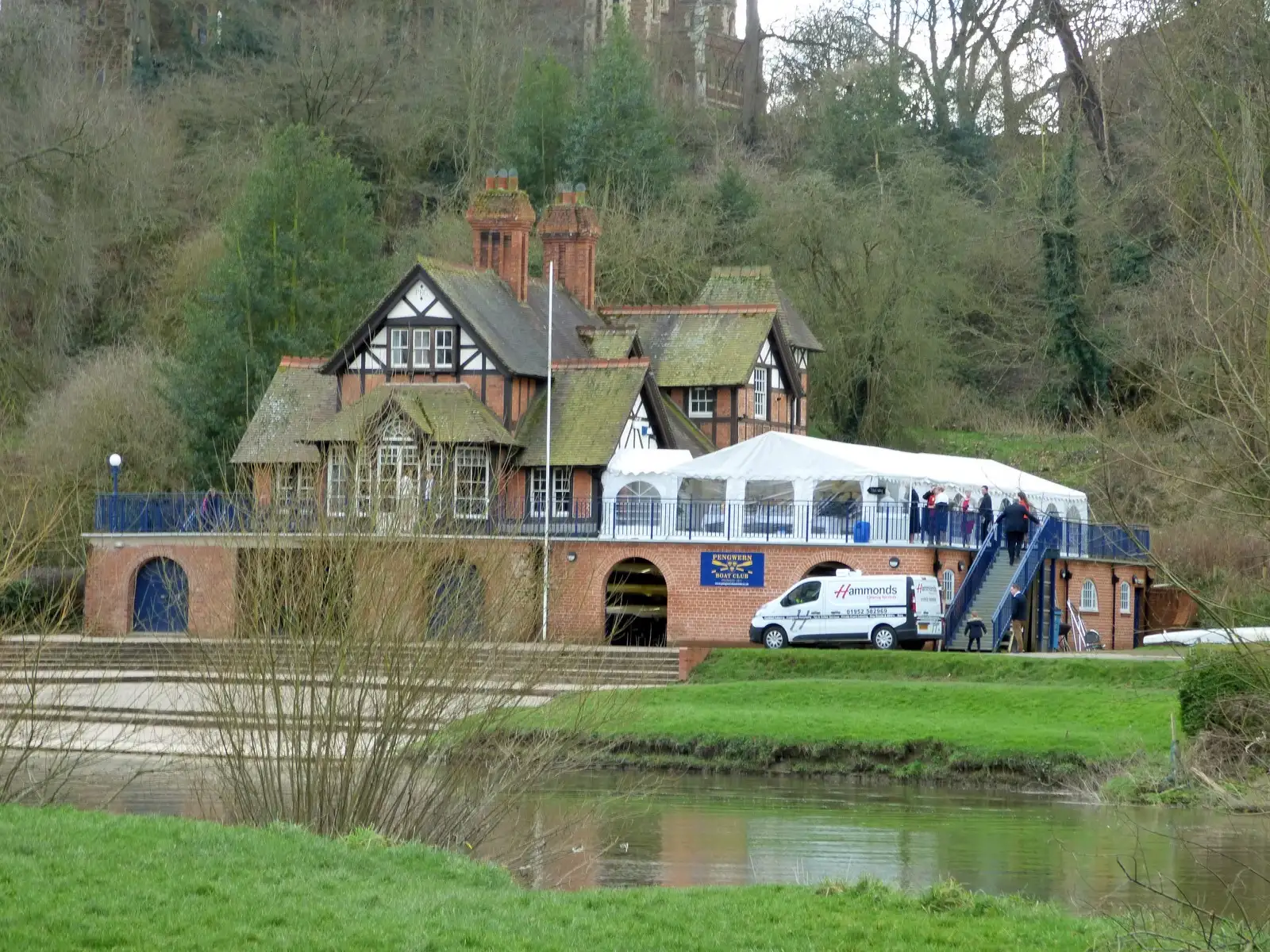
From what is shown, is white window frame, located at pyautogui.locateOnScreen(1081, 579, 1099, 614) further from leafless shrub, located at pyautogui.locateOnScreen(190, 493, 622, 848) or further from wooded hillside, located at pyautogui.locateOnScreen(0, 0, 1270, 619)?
leafless shrub, located at pyautogui.locateOnScreen(190, 493, 622, 848)

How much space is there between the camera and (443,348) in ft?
149

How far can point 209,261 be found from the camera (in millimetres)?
61344

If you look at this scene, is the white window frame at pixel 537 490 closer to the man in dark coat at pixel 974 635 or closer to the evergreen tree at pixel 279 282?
the man in dark coat at pixel 974 635

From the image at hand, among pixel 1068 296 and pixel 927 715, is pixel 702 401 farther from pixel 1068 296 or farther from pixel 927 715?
pixel 927 715

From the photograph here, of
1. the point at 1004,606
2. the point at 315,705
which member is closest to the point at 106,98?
the point at 1004,606

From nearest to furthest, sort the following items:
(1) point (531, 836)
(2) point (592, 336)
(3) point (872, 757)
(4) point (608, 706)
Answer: (1) point (531, 836)
(4) point (608, 706)
(3) point (872, 757)
(2) point (592, 336)

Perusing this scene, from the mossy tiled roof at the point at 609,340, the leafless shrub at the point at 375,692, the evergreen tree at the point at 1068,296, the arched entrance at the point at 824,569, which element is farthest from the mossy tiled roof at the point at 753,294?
the leafless shrub at the point at 375,692

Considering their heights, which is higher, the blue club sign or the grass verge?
the blue club sign

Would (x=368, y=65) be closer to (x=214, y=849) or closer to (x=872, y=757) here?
(x=872, y=757)

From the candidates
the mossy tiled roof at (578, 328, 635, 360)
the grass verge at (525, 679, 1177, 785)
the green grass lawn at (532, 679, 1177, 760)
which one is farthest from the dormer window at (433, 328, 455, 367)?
the grass verge at (525, 679, 1177, 785)

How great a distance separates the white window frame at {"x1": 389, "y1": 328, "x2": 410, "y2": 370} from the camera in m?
45.7

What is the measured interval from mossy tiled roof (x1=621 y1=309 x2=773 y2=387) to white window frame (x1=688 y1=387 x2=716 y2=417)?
0.34m

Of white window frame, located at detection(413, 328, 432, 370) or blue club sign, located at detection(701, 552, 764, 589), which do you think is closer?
blue club sign, located at detection(701, 552, 764, 589)

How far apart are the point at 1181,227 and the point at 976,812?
45.6 feet
